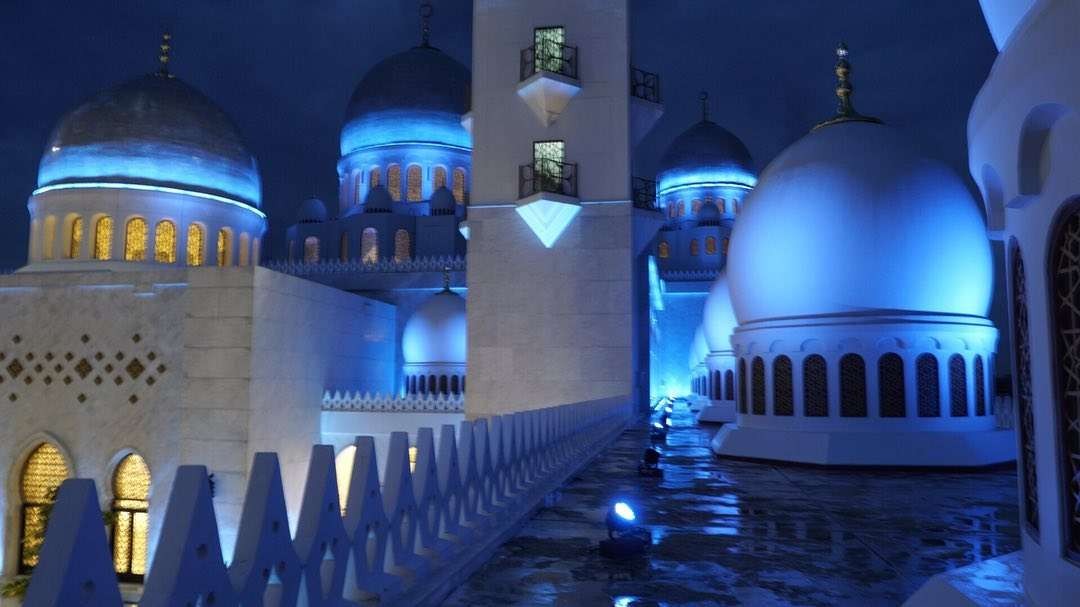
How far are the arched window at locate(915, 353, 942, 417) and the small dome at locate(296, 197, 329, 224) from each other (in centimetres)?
3335

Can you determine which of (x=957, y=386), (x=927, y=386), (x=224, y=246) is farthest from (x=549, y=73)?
(x=224, y=246)

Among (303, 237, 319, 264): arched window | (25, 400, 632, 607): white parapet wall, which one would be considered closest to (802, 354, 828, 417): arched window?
(25, 400, 632, 607): white parapet wall

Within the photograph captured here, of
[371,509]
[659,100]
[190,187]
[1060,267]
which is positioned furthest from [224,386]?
[1060,267]

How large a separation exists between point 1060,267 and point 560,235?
19.0m

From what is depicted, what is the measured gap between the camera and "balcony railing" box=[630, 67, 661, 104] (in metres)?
22.8

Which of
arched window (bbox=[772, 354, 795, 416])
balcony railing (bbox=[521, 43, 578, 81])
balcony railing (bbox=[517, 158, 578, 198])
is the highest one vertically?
balcony railing (bbox=[521, 43, 578, 81])

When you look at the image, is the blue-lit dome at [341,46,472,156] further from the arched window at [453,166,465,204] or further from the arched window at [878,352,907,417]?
the arched window at [878,352,907,417]

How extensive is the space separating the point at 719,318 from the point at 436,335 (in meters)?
10.6

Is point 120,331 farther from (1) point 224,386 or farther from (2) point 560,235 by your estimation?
(2) point 560,235

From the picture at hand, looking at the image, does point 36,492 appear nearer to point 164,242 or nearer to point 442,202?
point 164,242

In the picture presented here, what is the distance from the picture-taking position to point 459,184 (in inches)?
1549

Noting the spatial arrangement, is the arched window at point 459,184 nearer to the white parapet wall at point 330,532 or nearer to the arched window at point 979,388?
the arched window at point 979,388

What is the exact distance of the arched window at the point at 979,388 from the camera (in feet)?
37.8

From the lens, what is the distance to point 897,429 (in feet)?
36.2
